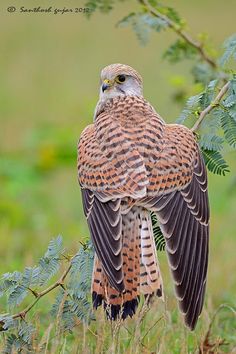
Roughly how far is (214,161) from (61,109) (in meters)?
8.36

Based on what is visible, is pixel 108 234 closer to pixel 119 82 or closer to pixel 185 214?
pixel 185 214

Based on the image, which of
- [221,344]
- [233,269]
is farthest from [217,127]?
[233,269]

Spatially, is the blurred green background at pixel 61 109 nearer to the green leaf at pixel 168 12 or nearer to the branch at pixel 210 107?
the green leaf at pixel 168 12

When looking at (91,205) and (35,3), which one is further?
(35,3)

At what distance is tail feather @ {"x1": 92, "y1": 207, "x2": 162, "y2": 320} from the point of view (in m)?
4.50

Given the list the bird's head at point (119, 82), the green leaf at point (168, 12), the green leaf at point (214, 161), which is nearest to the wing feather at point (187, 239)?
the green leaf at point (214, 161)

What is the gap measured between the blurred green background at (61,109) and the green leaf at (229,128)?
1.76 meters

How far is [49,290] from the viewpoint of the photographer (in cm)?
466

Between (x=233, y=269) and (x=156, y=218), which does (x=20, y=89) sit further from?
(x=156, y=218)

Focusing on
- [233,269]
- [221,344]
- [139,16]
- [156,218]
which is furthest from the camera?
[233,269]

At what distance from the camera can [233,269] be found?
7.31 meters

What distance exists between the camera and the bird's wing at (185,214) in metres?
4.60

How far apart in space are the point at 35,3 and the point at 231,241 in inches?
293

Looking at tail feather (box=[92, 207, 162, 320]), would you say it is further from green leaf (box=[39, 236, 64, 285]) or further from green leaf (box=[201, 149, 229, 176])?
green leaf (box=[201, 149, 229, 176])
